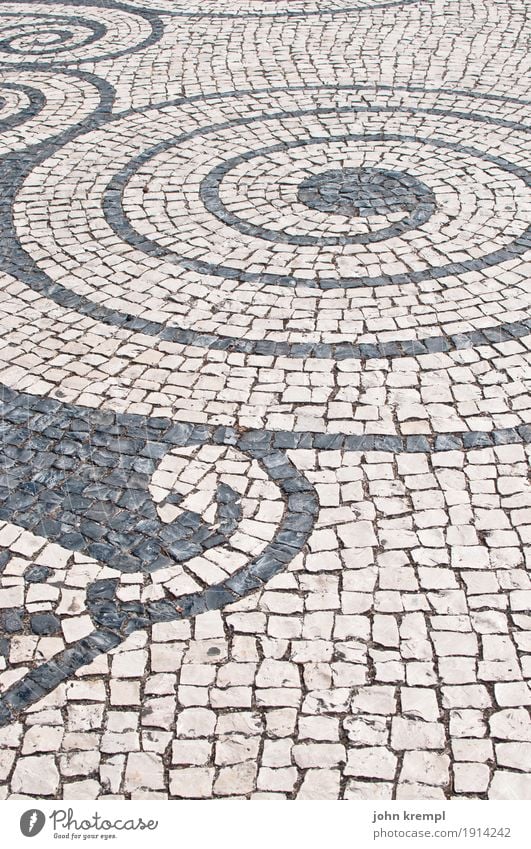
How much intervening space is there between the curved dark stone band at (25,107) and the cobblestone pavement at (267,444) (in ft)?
0.20

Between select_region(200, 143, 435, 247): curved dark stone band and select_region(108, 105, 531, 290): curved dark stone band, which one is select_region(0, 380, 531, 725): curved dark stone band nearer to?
select_region(108, 105, 531, 290): curved dark stone band

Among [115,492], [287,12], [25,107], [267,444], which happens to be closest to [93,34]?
[287,12]

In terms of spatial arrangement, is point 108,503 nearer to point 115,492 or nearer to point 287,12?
point 115,492

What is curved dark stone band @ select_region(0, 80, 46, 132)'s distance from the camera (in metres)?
10.6

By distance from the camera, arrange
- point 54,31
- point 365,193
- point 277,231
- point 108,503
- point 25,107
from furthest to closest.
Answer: point 54,31
point 25,107
point 365,193
point 277,231
point 108,503

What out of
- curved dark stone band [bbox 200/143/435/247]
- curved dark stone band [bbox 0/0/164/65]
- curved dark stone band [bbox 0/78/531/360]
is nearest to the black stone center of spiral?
curved dark stone band [bbox 200/143/435/247]

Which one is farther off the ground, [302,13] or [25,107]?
[302,13]

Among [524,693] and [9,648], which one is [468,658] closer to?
[524,693]

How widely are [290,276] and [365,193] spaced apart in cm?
161

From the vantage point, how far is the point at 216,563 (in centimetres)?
513

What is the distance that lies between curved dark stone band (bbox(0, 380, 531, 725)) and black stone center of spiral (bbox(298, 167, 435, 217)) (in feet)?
10.5

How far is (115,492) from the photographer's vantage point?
560 cm

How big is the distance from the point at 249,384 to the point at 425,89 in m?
5.95

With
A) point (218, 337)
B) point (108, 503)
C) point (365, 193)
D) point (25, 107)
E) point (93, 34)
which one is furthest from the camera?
point (93, 34)
